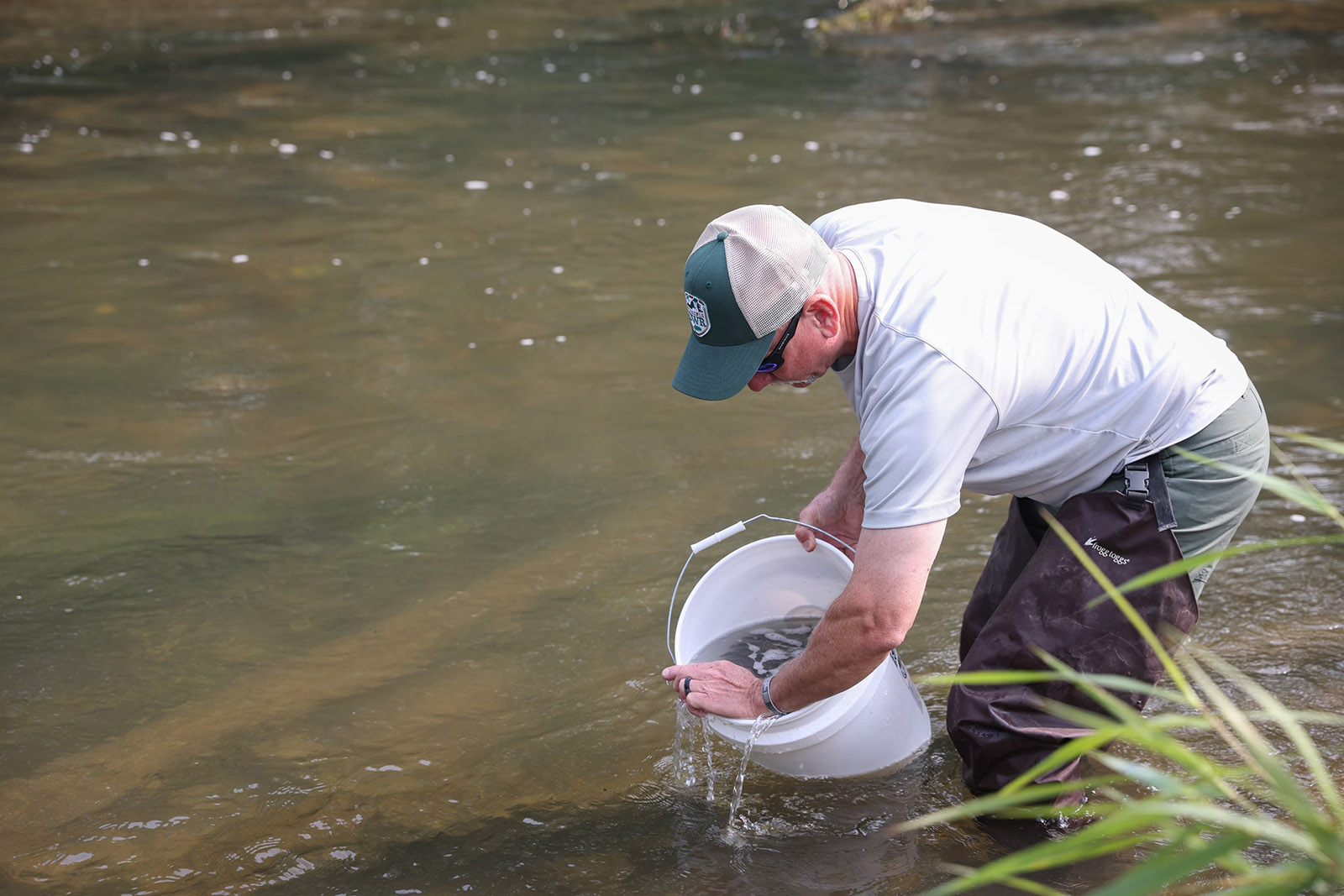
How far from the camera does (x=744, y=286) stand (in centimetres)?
195

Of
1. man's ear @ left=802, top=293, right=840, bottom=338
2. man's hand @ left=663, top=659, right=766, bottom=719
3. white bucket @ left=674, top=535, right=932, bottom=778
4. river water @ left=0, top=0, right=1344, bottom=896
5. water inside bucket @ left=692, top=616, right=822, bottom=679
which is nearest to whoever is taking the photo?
man's ear @ left=802, top=293, right=840, bottom=338

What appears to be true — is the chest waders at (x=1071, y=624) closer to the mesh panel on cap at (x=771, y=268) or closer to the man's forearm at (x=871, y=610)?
the man's forearm at (x=871, y=610)

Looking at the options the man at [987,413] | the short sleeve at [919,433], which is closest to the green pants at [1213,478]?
the man at [987,413]

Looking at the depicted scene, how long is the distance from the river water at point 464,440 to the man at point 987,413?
0.49m

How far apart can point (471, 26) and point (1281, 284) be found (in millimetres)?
9652

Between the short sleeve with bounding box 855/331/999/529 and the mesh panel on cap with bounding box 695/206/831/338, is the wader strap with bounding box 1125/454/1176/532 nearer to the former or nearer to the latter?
the short sleeve with bounding box 855/331/999/529

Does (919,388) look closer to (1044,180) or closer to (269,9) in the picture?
(1044,180)

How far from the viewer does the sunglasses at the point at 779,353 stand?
2.00 metres

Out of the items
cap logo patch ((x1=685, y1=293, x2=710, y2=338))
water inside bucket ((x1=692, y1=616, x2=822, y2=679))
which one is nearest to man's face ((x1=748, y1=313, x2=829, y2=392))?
cap logo patch ((x1=685, y1=293, x2=710, y2=338))

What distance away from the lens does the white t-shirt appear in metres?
1.88

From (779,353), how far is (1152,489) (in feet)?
2.45

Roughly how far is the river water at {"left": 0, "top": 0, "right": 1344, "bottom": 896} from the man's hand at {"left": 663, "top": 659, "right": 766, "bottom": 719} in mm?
416

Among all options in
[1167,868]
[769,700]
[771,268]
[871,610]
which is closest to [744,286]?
[771,268]

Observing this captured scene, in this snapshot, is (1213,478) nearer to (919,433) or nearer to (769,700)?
(919,433)
